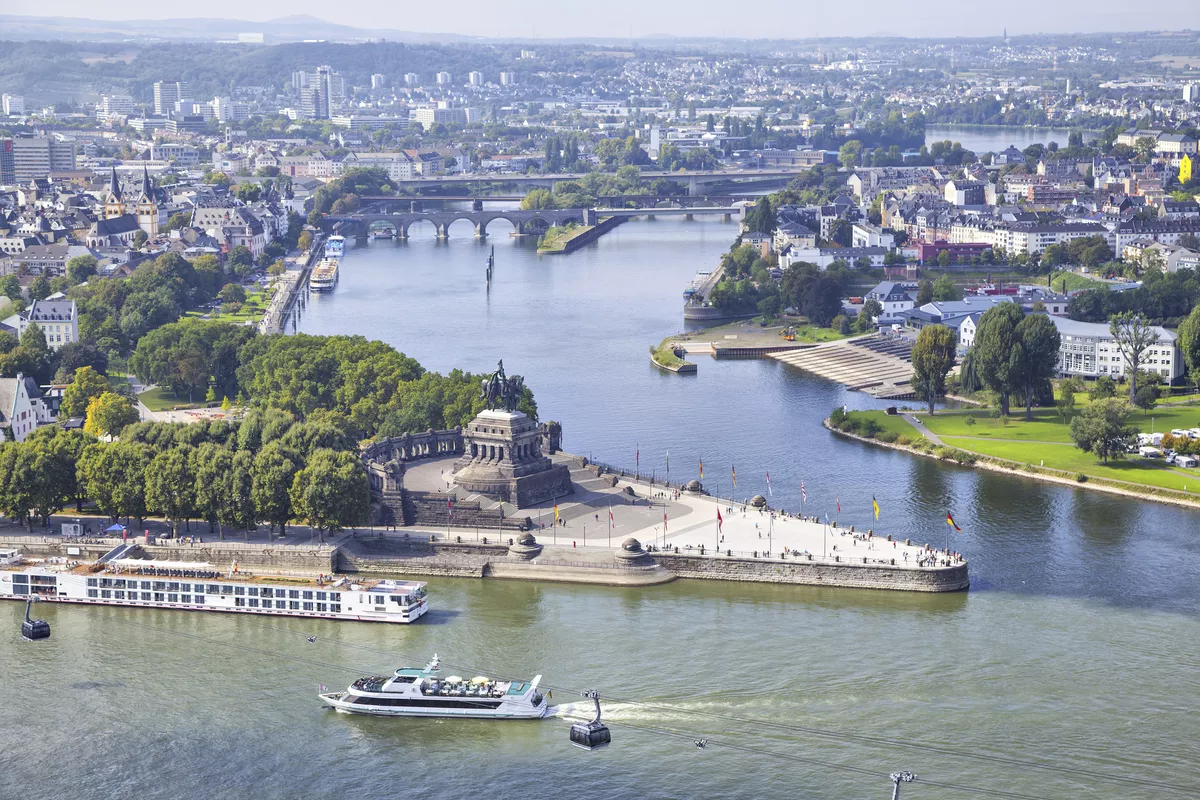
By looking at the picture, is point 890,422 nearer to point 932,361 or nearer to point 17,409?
point 932,361

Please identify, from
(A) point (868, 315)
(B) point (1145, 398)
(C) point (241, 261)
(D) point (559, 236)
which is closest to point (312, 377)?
(B) point (1145, 398)

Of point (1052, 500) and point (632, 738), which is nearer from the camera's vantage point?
point (632, 738)

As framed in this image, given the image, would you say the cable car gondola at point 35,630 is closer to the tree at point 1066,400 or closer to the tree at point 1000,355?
the tree at point 1000,355

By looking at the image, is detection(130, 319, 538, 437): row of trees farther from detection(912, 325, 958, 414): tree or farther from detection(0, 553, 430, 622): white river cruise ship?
detection(912, 325, 958, 414): tree

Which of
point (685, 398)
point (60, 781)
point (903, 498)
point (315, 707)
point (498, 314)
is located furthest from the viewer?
point (498, 314)

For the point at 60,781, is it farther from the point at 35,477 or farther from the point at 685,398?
the point at 685,398

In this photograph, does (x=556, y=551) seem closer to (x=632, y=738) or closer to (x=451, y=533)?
(x=451, y=533)

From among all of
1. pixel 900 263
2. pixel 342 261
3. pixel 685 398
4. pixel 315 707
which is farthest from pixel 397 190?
pixel 315 707

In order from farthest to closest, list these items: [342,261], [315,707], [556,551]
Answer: [342,261], [556,551], [315,707]
